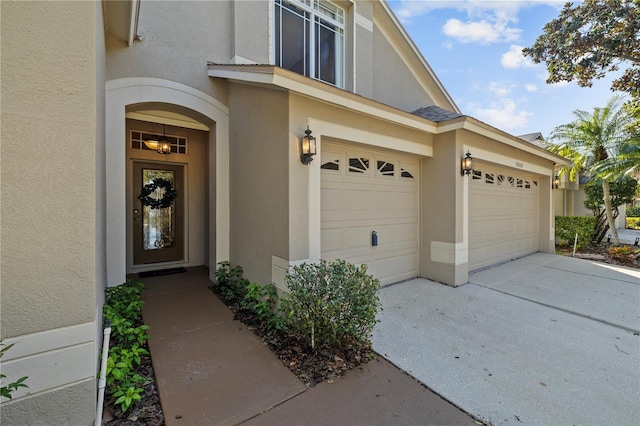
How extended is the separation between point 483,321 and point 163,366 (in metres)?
4.33

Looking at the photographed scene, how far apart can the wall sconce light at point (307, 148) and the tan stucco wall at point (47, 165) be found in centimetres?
231

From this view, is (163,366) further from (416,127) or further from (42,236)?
(416,127)

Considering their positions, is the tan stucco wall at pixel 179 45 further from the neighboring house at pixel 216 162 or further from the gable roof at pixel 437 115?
the gable roof at pixel 437 115

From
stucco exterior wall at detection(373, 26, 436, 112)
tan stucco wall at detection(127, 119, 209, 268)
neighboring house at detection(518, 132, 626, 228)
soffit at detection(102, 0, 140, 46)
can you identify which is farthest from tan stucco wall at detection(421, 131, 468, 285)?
neighboring house at detection(518, 132, 626, 228)

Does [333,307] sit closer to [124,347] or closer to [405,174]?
[124,347]

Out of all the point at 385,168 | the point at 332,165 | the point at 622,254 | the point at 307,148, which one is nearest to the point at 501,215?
the point at 385,168

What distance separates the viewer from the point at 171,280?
227 inches

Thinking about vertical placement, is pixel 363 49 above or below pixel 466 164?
above

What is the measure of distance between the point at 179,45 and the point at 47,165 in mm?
4196

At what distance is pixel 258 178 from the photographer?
177 inches

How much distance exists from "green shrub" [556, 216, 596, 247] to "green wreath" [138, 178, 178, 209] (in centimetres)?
1439

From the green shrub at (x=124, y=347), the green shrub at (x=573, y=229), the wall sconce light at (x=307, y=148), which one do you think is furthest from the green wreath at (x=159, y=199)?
the green shrub at (x=573, y=229)

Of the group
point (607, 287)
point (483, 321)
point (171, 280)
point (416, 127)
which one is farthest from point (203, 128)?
point (607, 287)

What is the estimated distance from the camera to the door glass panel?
21.5 ft
